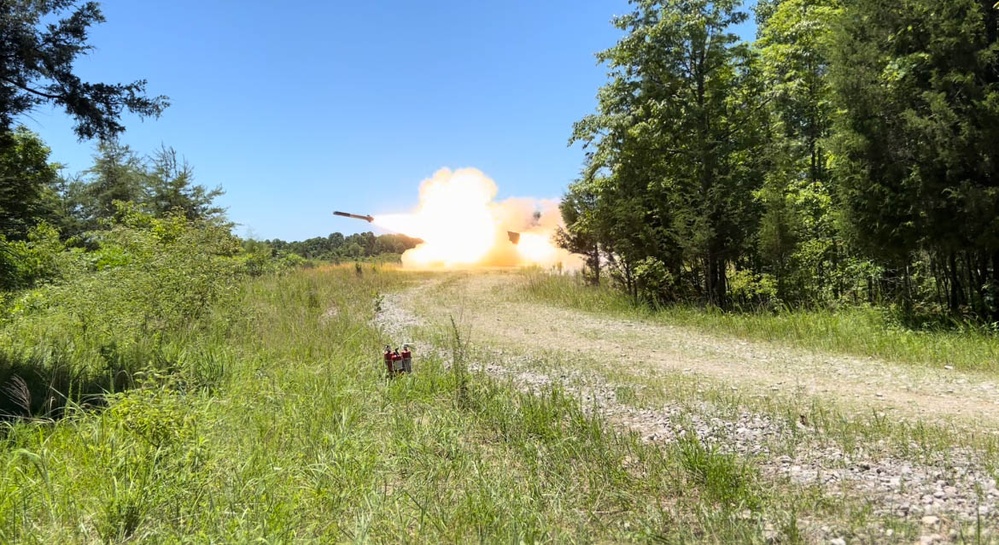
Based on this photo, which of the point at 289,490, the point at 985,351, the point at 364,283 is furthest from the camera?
the point at 364,283

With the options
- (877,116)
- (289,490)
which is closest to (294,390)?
(289,490)

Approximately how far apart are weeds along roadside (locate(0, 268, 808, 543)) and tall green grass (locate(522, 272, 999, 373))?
660 cm

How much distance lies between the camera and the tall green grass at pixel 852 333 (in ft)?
25.2

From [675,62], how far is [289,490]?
54.8ft

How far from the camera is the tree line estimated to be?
9.28m

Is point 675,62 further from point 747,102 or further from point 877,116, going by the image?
point 877,116

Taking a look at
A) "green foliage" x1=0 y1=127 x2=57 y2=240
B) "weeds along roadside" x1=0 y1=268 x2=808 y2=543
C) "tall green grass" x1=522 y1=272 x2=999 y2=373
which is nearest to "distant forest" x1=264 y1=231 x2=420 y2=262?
"green foliage" x1=0 y1=127 x2=57 y2=240

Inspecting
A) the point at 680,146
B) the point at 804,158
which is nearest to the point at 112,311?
the point at 680,146

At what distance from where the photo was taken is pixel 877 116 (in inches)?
407

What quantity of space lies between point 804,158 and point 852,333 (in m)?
12.5

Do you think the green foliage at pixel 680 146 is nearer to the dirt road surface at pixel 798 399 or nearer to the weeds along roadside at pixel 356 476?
the dirt road surface at pixel 798 399

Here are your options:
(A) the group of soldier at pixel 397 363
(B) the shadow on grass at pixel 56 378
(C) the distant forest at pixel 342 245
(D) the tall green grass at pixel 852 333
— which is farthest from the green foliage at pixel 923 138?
(C) the distant forest at pixel 342 245

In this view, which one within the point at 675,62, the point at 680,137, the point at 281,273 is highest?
the point at 675,62

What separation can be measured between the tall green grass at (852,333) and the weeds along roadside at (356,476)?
660cm
